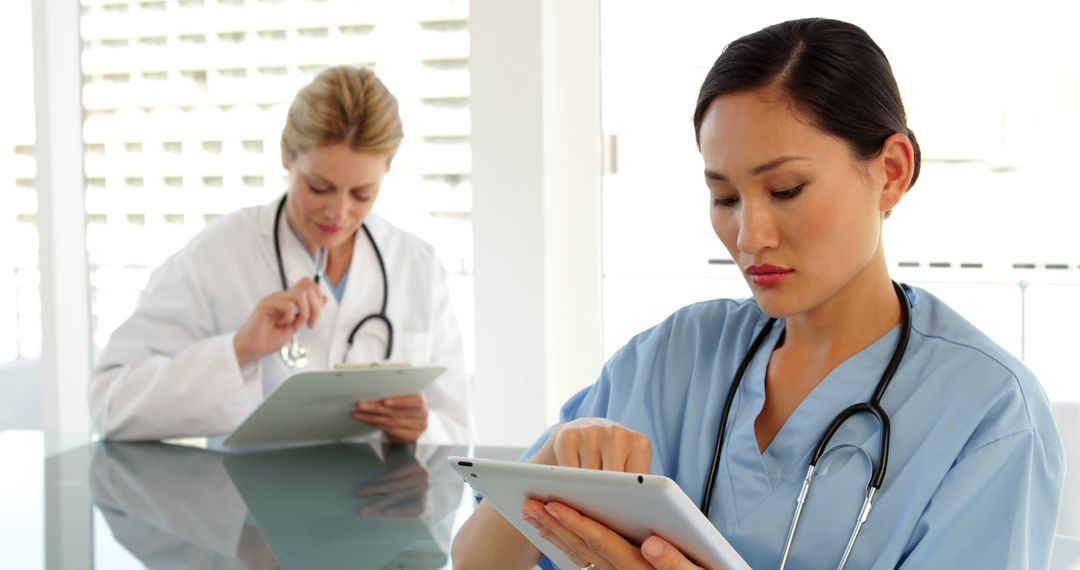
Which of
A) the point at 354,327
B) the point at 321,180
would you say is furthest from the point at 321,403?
the point at 321,180

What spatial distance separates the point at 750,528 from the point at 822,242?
312 millimetres

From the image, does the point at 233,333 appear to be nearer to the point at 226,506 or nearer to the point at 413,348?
the point at 413,348

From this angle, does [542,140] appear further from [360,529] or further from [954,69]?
[360,529]

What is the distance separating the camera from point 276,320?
2.21m

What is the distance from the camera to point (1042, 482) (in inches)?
41.1

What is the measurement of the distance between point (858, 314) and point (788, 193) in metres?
0.18

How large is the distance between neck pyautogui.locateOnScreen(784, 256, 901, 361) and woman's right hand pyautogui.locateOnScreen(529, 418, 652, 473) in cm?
25

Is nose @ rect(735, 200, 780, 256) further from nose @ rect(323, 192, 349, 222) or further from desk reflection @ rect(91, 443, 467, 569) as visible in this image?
nose @ rect(323, 192, 349, 222)

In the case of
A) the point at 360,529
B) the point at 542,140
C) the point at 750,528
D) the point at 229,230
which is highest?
the point at 542,140

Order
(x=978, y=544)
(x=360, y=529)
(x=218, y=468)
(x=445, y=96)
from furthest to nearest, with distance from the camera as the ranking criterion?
(x=445, y=96)
(x=218, y=468)
(x=360, y=529)
(x=978, y=544)

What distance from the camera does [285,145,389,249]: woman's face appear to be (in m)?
2.28

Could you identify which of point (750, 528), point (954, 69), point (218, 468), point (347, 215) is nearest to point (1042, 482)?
point (750, 528)

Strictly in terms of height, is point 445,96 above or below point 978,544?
above

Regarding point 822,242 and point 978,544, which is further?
point 822,242
